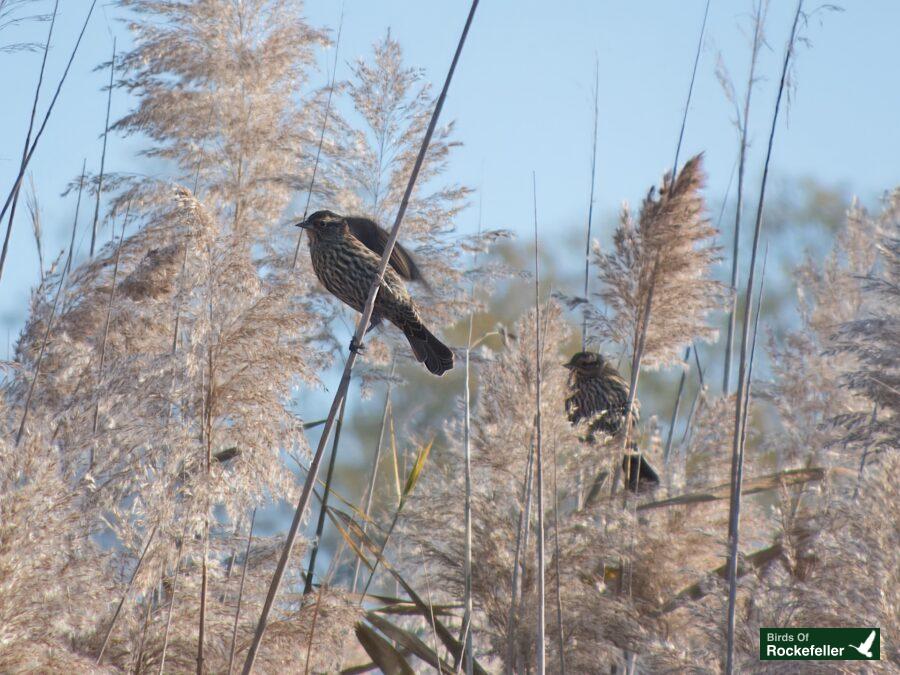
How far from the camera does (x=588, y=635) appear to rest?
A: 112 inches

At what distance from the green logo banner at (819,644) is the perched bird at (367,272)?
1.52 metres

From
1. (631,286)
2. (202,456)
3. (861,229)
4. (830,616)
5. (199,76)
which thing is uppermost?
(861,229)

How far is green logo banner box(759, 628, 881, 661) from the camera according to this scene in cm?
231

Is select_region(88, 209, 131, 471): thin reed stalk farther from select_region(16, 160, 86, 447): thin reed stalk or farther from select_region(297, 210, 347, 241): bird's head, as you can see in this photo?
select_region(297, 210, 347, 241): bird's head

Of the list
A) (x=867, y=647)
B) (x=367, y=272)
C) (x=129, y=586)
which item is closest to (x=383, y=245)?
(x=367, y=272)

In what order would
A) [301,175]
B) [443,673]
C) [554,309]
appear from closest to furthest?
1. [443,673]
2. [554,309]
3. [301,175]

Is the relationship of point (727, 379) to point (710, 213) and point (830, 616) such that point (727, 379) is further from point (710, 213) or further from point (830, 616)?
point (830, 616)

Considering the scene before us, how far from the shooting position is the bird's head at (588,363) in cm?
475

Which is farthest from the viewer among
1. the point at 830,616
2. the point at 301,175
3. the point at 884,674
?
the point at 301,175

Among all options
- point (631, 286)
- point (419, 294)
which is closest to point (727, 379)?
point (631, 286)

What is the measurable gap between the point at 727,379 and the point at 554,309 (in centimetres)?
110

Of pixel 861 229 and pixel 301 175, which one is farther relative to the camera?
pixel 861 229

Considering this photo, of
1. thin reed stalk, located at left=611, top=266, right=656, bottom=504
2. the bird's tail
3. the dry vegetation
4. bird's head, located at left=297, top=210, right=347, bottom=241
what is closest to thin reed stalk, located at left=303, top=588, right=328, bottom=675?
the dry vegetation

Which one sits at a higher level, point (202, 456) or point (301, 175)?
point (301, 175)
